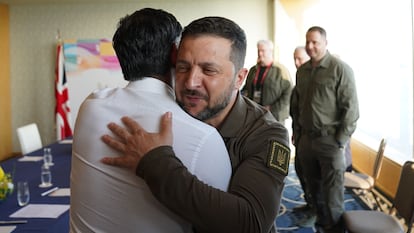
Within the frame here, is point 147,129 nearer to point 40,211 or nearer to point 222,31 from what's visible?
point 222,31

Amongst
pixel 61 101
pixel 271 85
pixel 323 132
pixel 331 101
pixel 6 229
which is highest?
pixel 331 101

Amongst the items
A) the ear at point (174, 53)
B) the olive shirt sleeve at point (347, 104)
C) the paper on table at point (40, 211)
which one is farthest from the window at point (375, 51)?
the ear at point (174, 53)

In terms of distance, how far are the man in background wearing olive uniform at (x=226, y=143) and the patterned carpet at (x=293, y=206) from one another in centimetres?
297

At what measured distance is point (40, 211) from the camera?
2.44 meters

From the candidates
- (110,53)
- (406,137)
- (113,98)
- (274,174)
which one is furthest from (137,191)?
(110,53)

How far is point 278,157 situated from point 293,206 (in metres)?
3.82

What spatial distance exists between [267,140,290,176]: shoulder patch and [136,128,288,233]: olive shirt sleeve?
78 mm

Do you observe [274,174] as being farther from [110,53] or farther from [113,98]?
[110,53]

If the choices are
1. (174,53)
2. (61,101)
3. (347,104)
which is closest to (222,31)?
(174,53)

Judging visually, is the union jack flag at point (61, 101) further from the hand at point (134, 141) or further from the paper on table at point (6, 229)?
the hand at point (134, 141)

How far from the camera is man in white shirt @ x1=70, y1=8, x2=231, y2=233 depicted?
967 millimetres

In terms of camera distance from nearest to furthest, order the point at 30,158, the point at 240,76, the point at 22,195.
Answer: the point at 240,76 → the point at 22,195 → the point at 30,158

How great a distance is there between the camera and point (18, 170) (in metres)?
3.49

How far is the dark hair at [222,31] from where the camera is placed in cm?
106
